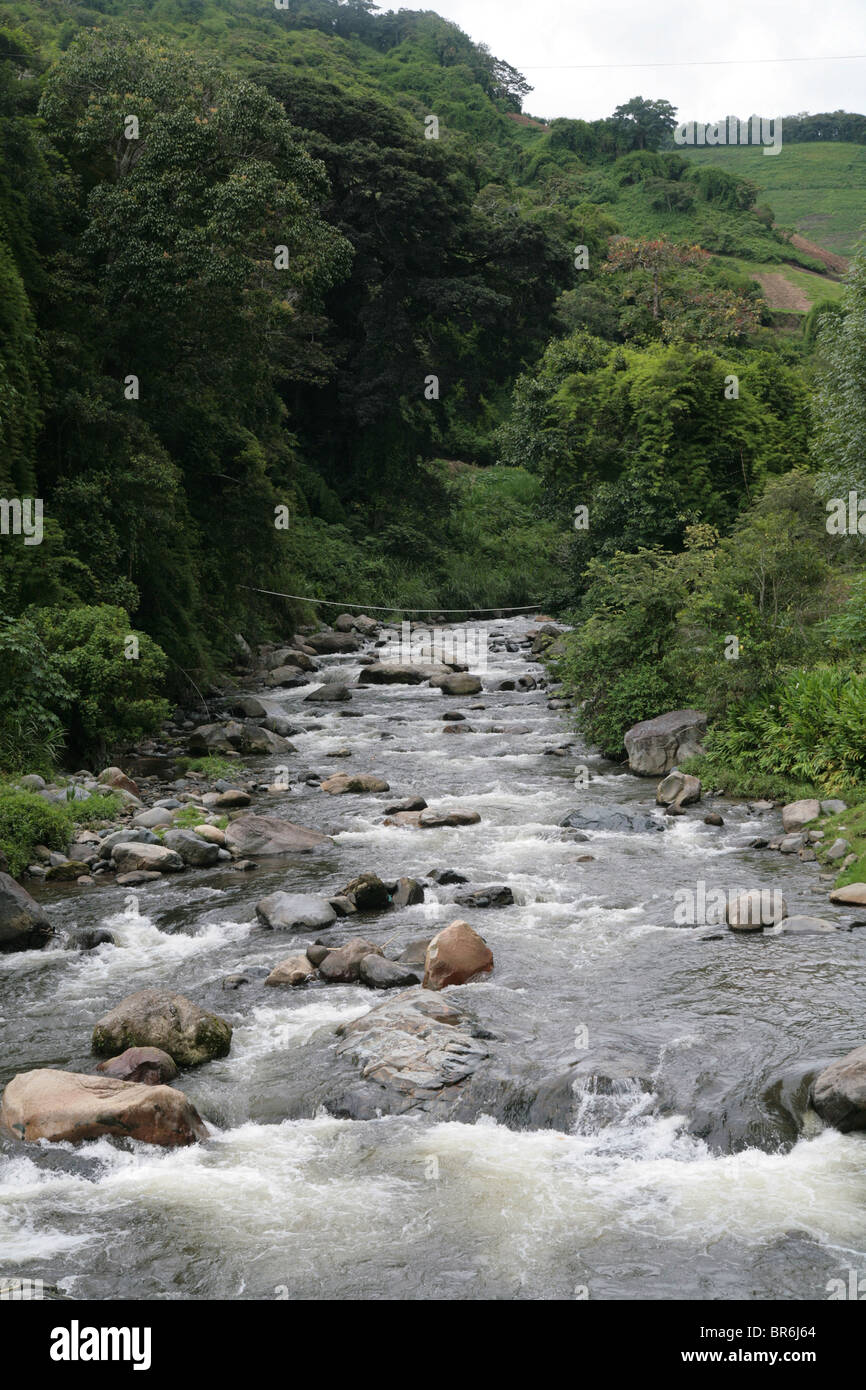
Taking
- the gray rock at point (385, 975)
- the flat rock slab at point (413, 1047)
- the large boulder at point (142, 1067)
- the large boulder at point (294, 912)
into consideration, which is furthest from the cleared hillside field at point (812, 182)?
the large boulder at point (142, 1067)

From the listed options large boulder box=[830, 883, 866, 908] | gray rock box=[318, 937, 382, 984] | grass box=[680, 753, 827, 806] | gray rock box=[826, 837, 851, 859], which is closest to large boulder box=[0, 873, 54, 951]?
gray rock box=[318, 937, 382, 984]

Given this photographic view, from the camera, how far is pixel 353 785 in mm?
16219

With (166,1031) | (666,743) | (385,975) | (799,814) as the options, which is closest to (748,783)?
(799,814)

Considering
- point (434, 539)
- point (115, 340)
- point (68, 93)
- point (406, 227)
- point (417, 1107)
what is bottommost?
point (417, 1107)

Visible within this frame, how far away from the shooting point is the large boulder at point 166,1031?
26.3 feet

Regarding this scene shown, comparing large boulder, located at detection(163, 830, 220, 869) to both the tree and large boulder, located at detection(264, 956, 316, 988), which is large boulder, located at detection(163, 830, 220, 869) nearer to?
large boulder, located at detection(264, 956, 316, 988)

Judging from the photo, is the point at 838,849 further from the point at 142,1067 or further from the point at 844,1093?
the point at 142,1067

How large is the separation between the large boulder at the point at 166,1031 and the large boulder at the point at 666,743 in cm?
Result: 947

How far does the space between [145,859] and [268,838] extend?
5.02 feet

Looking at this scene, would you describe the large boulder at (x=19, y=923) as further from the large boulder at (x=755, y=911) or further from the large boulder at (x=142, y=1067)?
the large boulder at (x=755, y=911)

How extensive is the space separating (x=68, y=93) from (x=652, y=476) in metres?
15.3

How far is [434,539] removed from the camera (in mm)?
39094
